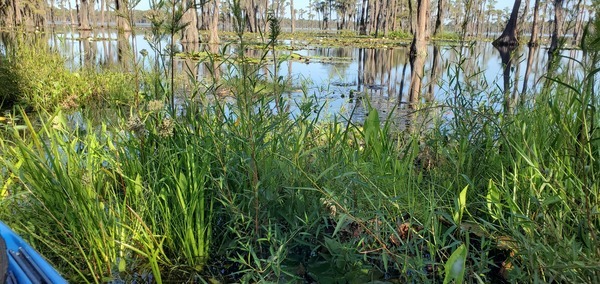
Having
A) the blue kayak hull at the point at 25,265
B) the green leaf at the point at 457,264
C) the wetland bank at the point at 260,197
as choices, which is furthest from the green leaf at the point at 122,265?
the green leaf at the point at 457,264

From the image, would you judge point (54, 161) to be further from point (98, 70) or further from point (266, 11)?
point (98, 70)

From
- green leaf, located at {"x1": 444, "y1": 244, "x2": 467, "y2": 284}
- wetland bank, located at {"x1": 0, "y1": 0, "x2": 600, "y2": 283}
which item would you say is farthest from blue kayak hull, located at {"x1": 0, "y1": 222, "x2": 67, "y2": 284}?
green leaf, located at {"x1": 444, "y1": 244, "x2": 467, "y2": 284}

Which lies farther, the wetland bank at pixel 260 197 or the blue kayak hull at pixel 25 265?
the wetland bank at pixel 260 197

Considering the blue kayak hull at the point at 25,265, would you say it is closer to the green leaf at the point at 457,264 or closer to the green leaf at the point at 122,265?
the green leaf at the point at 122,265

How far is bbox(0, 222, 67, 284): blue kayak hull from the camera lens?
137cm

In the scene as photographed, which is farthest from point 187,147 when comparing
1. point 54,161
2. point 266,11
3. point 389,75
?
point 389,75

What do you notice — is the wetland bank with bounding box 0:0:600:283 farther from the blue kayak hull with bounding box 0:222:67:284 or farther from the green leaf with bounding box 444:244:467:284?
the green leaf with bounding box 444:244:467:284

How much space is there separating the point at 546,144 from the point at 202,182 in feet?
5.18

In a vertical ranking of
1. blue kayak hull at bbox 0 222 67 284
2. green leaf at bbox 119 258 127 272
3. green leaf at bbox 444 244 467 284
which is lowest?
green leaf at bbox 119 258 127 272

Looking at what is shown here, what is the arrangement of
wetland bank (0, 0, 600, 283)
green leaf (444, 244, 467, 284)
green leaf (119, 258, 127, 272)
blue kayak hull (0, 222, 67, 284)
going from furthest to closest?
green leaf (119, 258, 127, 272) → wetland bank (0, 0, 600, 283) → blue kayak hull (0, 222, 67, 284) → green leaf (444, 244, 467, 284)

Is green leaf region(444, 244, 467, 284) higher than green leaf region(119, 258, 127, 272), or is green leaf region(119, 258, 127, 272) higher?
green leaf region(444, 244, 467, 284)

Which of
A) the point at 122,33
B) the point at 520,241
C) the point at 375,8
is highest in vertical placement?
the point at 375,8

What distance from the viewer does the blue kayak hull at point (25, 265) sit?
4.49 ft

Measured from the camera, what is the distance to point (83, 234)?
1777 millimetres
